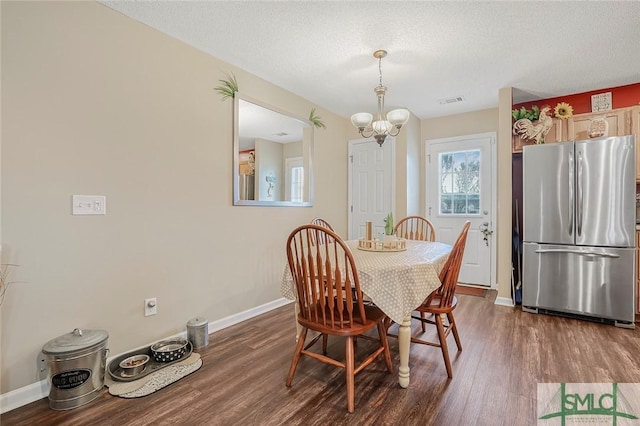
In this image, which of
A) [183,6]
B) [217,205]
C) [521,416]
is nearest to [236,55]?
[183,6]

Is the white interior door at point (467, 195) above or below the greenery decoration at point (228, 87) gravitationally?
below

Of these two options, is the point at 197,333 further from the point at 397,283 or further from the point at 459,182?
the point at 459,182

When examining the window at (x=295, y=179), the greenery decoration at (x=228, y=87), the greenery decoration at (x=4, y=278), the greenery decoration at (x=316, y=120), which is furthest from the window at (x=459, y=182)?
the greenery decoration at (x=4, y=278)

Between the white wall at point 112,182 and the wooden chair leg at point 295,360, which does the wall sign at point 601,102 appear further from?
the wooden chair leg at point 295,360

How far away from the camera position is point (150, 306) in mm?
2307

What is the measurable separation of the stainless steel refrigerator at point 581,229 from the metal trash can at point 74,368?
3852mm

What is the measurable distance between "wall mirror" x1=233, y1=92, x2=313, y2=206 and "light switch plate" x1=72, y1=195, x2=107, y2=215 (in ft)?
3.57

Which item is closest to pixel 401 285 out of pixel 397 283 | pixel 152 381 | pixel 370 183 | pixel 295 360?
pixel 397 283

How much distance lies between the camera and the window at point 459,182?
14.2 feet

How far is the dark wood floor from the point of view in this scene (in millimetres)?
1601

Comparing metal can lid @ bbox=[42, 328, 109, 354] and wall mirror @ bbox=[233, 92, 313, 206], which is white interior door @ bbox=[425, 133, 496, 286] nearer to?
wall mirror @ bbox=[233, 92, 313, 206]

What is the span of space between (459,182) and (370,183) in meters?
1.29

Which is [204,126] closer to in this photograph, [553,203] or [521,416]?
[521,416]

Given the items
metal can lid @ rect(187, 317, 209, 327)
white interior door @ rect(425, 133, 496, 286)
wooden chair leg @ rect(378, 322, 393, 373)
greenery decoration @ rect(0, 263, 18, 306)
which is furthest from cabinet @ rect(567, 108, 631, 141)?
greenery decoration @ rect(0, 263, 18, 306)
